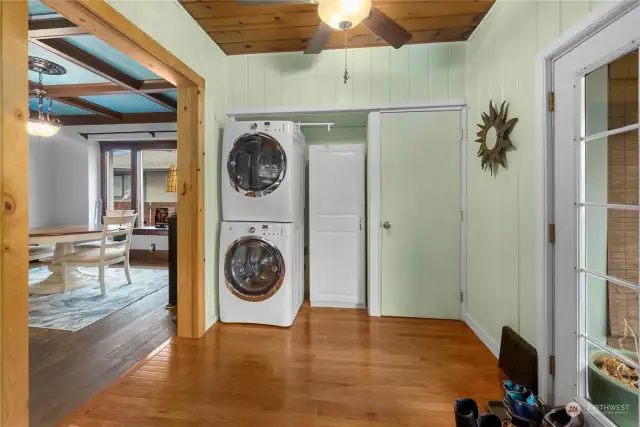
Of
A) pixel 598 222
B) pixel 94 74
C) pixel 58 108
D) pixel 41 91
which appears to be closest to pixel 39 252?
pixel 58 108

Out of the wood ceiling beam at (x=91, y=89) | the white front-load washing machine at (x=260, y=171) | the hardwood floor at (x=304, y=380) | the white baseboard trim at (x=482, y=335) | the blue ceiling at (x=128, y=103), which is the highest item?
the blue ceiling at (x=128, y=103)

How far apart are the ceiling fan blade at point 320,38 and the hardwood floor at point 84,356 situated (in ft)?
8.39

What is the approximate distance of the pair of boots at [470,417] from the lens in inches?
50.9

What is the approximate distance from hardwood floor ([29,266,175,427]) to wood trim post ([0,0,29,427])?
1.82 ft

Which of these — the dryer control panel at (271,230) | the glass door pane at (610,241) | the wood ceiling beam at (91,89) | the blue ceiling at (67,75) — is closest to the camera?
the glass door pane at (610,241)

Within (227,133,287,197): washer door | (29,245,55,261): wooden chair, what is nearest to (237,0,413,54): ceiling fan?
(227,133,287,197): washer door

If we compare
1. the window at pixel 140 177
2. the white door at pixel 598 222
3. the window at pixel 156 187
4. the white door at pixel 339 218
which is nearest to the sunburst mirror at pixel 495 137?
the white door at pixel 598 222

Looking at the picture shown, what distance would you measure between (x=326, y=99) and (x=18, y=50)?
2123 millimetres

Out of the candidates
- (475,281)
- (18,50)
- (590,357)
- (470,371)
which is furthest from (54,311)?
(590,357)

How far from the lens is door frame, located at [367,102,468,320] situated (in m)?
2.64

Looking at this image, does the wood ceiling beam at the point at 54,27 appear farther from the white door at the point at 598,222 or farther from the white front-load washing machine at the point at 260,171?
the white door at the point at 598,222

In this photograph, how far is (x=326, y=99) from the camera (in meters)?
2.79

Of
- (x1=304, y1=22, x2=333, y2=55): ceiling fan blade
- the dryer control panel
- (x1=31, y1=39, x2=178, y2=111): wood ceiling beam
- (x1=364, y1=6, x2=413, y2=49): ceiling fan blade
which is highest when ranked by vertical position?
(x1=31, y1=39, x2=178, y2=111): wood ceiling beam

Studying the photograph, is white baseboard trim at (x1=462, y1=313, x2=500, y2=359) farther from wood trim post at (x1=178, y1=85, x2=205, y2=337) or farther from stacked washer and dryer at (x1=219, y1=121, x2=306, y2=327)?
wood trim post at (x1=178, y1=85, x2=205, y2=337)
